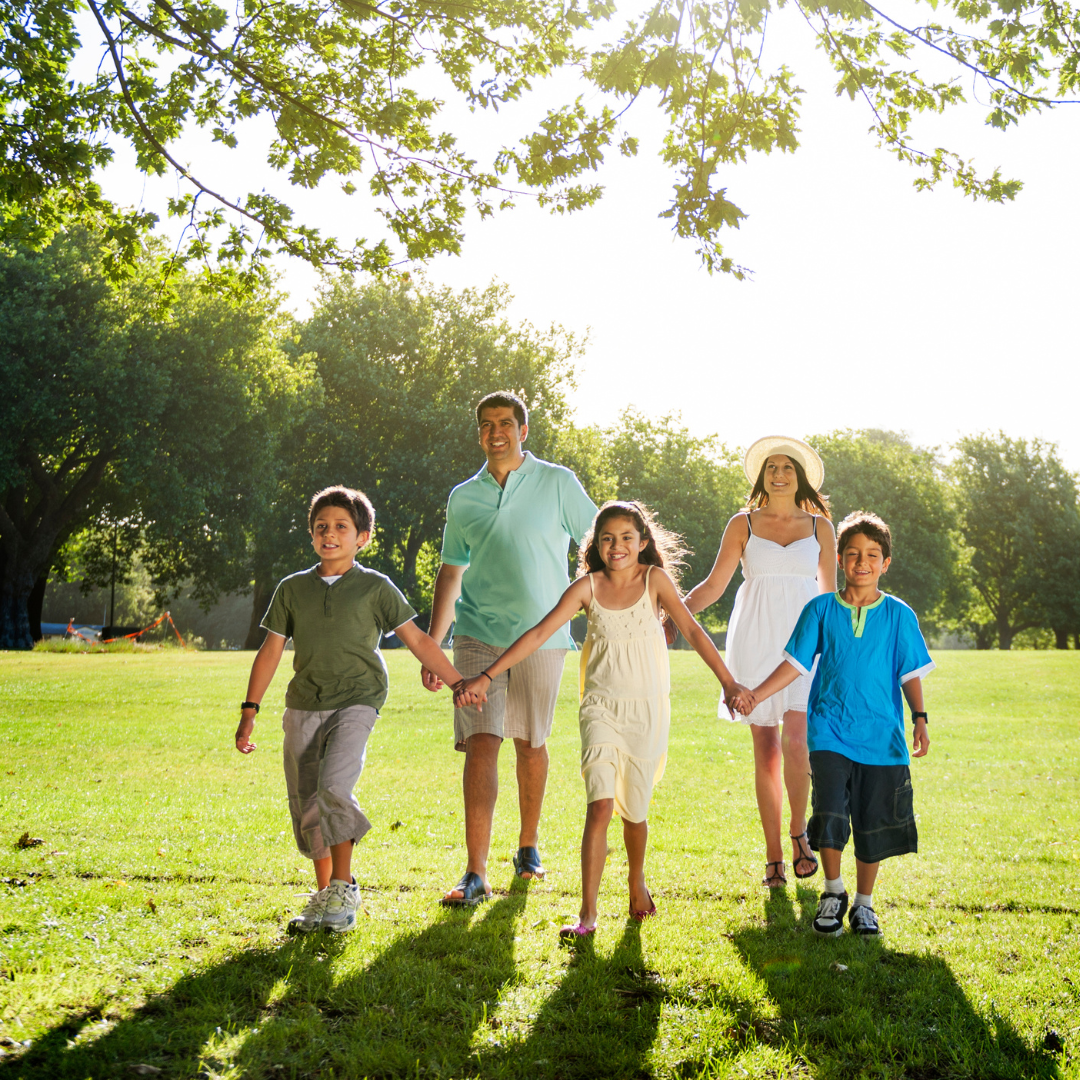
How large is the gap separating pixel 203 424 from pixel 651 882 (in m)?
29.8

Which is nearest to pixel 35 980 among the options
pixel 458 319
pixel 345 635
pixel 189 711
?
pixel 345 635

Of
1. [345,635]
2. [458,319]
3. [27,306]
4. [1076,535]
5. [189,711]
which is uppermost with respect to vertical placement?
[458,319]

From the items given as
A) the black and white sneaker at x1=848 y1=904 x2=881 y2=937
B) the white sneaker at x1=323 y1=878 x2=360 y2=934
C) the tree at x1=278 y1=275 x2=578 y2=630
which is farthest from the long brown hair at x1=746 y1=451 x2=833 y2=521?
the tree at x1=278 y1=275 x2=578 y2=630

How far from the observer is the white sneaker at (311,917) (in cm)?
489

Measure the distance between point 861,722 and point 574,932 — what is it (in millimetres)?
1798

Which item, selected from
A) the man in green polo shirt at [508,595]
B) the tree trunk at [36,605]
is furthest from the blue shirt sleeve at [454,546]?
the tree trunk at [36,605]

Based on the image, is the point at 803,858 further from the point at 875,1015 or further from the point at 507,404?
the point at 507,404

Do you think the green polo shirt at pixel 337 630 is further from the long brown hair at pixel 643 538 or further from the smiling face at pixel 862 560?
the smiling face at pixel 862 560

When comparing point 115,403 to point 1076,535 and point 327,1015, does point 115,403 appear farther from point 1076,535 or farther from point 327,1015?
point 1076,535

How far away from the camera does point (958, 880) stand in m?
6.54

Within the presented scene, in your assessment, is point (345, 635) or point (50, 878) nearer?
point (345, 635)

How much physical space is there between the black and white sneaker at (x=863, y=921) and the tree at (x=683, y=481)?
4965 cm

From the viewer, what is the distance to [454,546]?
648cm

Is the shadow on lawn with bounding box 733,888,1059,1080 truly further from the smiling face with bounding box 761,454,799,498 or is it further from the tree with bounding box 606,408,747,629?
the tree with bounding box 606,408,747,629
